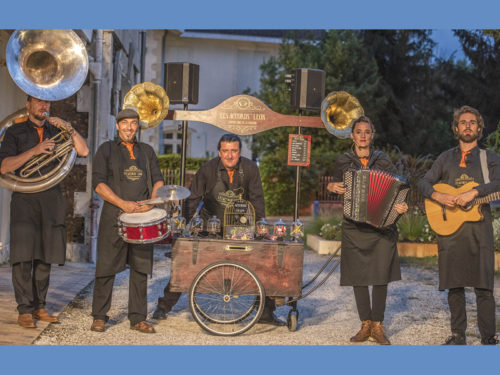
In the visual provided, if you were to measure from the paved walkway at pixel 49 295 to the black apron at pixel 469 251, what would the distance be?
3582 millimetres

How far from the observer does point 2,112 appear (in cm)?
958

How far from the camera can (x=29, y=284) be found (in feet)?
20.4

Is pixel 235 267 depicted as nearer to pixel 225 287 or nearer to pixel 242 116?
pixel 225 287

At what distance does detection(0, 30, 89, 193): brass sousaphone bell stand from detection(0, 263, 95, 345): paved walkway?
1216 millimetres

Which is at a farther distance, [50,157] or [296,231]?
[296,231]

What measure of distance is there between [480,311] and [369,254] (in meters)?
1.06

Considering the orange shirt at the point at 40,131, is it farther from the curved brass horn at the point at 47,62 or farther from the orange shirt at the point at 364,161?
the orange shirt at the point at 364,161

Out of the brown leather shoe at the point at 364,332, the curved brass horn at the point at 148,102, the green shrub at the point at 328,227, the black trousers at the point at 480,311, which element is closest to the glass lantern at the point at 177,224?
the curved brass horn at the point at 148,102

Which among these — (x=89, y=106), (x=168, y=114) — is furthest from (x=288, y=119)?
(x=89, y=106)

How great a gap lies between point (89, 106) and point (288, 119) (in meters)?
4.54

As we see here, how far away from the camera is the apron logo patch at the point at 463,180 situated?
5.91 meters

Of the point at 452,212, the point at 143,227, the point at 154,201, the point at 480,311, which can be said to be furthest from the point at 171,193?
the point at 480,311

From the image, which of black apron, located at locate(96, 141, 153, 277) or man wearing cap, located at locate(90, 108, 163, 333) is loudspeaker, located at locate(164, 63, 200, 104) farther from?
black apron, located at locate(96, 141, 153, 277)

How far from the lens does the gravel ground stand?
6023mm
